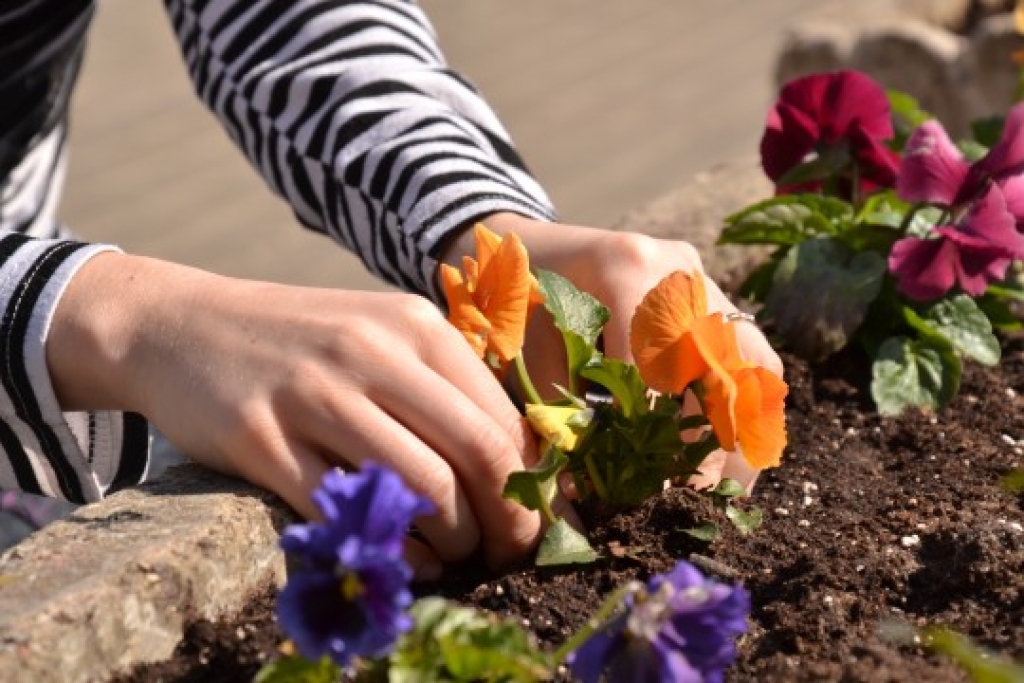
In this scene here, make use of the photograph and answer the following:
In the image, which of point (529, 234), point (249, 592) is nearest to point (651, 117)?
point (529, 234)

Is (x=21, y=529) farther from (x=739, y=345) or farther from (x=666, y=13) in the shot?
(x=666, y=13)

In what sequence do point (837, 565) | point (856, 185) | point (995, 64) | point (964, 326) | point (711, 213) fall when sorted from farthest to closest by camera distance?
point (995, 64) → point (711, 213) → point (856, 185) → point (964, 326) → point (837, 565)

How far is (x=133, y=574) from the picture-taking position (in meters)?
1.13

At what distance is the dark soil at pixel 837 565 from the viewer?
1166 millimetres

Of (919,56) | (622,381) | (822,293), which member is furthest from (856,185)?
(919,56)

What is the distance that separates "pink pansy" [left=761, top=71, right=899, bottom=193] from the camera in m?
1.81

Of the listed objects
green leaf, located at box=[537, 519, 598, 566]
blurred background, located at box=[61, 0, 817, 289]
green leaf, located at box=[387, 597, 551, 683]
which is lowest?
blurred background, located at box=[61, 0, 817, 289]

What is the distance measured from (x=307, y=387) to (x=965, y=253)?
0.76 m

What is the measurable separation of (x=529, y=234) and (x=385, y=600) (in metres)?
0.66

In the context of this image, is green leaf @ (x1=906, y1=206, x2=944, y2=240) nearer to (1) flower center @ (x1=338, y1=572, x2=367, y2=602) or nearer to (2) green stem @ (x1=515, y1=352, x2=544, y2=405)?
(2) green stem @ (x1=515, y1=352, x2=544, y2=405)

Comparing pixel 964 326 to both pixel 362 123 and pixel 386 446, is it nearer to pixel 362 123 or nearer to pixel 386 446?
pixel 362 123

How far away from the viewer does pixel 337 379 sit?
122 centimetres

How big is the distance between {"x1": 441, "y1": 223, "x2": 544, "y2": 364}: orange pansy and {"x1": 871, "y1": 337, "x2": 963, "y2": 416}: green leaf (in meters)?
0.55

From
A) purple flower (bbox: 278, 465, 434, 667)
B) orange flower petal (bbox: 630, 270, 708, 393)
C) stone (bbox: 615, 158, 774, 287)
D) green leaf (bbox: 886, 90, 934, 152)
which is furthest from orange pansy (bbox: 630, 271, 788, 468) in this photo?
green leaf (bbox: 886, 90, 934, 152)
